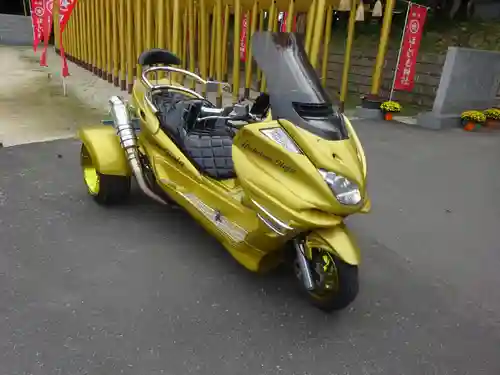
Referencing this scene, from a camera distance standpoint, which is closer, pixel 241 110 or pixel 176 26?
pixel 241 110

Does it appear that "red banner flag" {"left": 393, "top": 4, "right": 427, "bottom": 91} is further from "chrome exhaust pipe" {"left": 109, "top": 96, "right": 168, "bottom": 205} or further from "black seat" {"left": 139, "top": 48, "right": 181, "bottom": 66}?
"chrome exhaust pipe" {"left": 109, "top": 96, "right": 168, "bottom": 205}

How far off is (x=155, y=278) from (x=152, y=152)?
110cm

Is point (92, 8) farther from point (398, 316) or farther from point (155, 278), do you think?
point (398, 316)

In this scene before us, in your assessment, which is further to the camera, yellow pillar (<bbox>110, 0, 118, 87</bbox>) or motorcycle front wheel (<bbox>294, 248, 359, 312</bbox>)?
yellow pillar (<bbox>110, 0, 118, 87</bbox>)

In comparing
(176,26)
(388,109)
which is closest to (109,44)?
(176,26)

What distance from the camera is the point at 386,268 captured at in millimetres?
3102

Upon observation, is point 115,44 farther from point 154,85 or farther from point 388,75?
point 154,85

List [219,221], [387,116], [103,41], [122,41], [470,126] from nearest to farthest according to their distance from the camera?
[219,221]
[470,126]
[387,116]
[122,41]
[103,41]

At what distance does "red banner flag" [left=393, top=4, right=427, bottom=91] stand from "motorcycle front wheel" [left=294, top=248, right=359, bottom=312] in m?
7.26

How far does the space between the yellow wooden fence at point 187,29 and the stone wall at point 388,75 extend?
1828 millimetres

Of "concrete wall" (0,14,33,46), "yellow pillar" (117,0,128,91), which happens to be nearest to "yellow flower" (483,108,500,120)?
"yellow pillar" (117,0,128,91)

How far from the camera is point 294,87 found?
2436mm

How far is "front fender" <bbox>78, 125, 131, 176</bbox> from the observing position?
11.6 feet

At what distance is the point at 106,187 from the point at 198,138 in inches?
36.6
